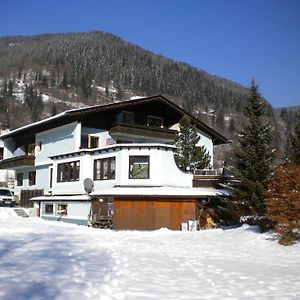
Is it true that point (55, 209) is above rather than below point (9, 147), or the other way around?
below

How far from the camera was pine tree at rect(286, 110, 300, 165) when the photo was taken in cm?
2023

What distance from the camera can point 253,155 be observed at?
2320cm

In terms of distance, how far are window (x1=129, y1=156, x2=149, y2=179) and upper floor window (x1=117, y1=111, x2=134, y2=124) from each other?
8.51m

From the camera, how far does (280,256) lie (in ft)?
52.2

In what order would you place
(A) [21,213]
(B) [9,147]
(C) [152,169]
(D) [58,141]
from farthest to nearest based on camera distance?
(B) [9,147], (D) [58,141], (A) [21,213], (C) [152,169]

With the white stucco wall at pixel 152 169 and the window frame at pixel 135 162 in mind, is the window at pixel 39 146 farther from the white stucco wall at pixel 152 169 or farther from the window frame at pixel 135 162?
the window frame at pixel 135 162

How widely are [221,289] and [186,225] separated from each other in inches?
679

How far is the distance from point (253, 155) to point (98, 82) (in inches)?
5763

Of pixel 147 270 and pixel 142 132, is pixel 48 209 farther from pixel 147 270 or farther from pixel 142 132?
pixel 147 270

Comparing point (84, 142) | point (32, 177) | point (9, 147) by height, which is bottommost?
point (32, 177)

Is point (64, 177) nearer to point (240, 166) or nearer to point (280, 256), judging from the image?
point (240, 166)

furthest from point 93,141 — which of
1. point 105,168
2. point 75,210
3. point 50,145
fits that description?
point 75,210

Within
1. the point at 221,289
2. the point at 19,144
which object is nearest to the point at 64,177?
the point at 19,144

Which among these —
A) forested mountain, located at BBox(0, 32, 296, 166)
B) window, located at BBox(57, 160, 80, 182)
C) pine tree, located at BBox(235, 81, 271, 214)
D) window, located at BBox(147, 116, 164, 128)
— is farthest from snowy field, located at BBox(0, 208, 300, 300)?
forested mountain, located at BBox(0, 32, 296, 166)
